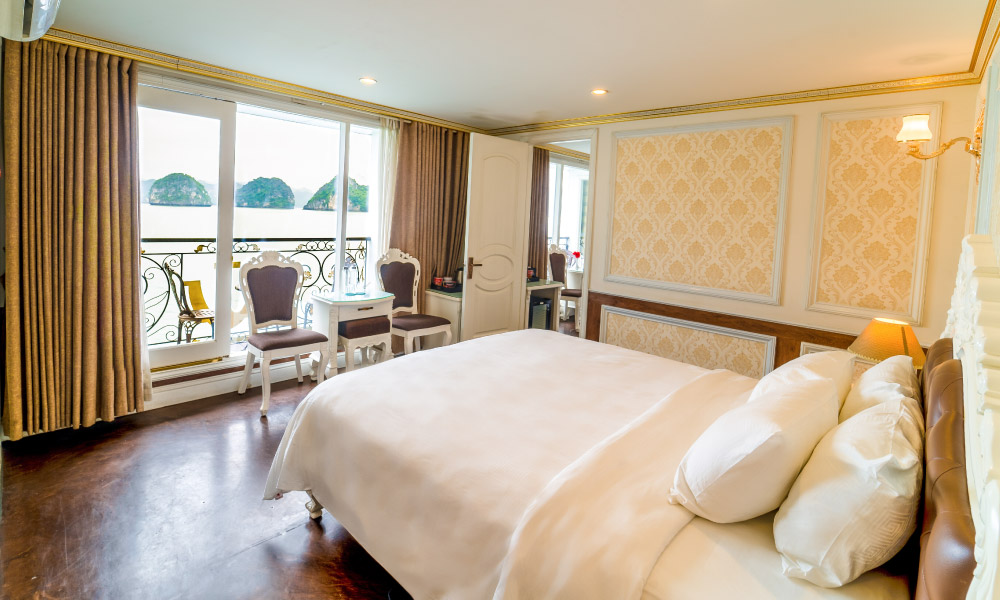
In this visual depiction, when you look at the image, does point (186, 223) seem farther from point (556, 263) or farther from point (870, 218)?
point (870, 218)

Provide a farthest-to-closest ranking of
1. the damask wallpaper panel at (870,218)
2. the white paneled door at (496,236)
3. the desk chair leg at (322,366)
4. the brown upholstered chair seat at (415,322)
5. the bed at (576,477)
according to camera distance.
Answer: the white paneled door at (496,236) → the brown upholstered chair seat at (415,322) → the desk chair leg at (322,366) → the damask wallpaper panel at (870,218) → the bed at (576,477)

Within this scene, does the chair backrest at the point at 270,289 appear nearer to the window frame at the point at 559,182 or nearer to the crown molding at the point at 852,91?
the crown molding at the point at 852,91

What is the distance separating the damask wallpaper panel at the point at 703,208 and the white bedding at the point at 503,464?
1.60 metres

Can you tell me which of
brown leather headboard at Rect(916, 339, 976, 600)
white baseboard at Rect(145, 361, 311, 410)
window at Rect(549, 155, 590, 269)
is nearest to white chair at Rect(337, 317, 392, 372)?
white baseboard at Rect(145, 361, 311, 410)

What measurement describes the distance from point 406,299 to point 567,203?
377 cm

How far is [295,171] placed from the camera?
16.2ft

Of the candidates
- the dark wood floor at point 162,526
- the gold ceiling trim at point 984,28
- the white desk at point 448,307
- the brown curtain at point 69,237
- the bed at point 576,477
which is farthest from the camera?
the white desk at point 448,307

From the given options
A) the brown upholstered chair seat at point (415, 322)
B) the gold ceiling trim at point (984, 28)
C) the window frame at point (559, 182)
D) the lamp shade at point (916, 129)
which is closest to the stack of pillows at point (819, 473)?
the lamp shade at point (916, 129)

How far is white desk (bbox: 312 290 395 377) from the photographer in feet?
13.9

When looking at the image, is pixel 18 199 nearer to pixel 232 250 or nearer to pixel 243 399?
pixel 232 250

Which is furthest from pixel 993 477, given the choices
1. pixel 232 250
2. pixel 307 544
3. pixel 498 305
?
pixel 498 305

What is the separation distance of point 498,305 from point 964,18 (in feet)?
13.0

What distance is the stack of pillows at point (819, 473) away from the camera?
116 cm

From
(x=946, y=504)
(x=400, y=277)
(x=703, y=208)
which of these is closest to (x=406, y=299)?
(x=400, y=277)
